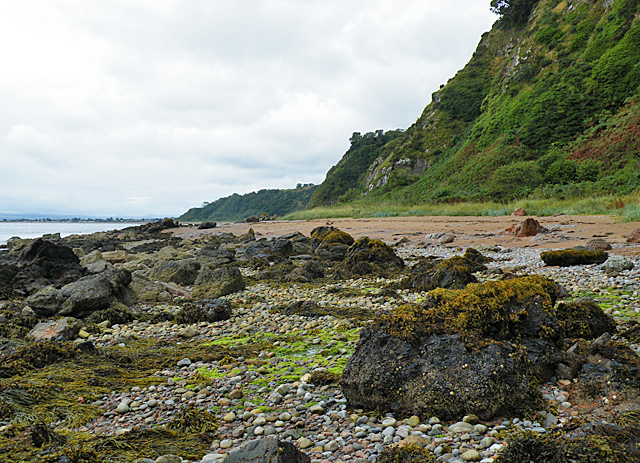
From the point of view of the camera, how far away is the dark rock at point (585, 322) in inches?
A: 161

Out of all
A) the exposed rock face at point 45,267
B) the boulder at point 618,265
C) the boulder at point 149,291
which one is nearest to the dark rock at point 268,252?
the boulder at point 149,291

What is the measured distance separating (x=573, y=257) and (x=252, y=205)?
161 metres

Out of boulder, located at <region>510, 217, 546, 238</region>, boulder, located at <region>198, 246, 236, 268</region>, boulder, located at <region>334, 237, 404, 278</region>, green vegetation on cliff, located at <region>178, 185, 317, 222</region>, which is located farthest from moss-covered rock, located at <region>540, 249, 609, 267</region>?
green vegetation on cliff, located at <region>178, 185, 317, 222</region>

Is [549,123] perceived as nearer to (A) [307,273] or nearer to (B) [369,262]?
(B) [369,262]

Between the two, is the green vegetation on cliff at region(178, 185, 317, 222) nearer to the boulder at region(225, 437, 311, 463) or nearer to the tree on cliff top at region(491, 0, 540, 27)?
the tree on cliff top at region(491, 0, 540, 27)

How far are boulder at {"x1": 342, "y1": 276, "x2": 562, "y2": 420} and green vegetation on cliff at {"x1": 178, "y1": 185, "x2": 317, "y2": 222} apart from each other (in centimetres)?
14248

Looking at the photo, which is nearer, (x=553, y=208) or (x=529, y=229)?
(x=529, y=229)

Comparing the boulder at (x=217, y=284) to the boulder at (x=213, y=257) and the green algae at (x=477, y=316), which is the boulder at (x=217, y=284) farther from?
the green algae at (x=477, y=316)

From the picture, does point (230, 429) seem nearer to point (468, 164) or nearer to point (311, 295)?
point (311, 295)

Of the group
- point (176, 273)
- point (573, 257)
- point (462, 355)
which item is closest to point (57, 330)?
point (176, 273)

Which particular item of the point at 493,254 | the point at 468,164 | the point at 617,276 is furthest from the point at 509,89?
the point at 617,276

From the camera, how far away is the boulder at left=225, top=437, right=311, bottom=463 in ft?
7.01

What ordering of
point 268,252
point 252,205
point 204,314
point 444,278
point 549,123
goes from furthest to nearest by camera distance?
point 252,205 → point 549,123 → point 268,252 → point 444,278 → point 204,314

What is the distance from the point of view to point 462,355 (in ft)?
9.98
